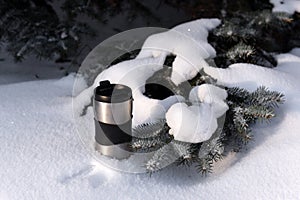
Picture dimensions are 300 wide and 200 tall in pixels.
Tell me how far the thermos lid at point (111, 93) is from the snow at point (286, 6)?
3.38 ft

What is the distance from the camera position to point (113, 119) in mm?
1286

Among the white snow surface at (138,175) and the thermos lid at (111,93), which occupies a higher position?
the thermos lid at (111,93)

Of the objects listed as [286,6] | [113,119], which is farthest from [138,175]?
[286,6]

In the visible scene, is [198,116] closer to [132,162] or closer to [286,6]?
[132,162]

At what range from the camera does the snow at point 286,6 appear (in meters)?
1.92

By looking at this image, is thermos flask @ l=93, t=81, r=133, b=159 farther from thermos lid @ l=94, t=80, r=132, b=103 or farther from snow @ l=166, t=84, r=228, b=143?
snow @ l=166, t=84, r=228, b=143

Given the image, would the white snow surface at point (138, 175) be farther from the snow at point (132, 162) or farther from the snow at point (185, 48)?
the snow at point (185, 48)

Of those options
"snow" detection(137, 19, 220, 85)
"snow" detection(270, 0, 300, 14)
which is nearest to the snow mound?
"snow" detection(137, 19, 220, 85)

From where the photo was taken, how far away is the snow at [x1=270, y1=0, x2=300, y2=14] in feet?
6.30

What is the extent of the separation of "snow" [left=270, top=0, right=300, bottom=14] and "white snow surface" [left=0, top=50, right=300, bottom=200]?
1.66 ft

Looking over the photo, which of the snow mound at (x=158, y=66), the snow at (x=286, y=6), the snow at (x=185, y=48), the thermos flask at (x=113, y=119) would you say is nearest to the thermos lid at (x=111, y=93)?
the thermos flask at (x=113, y=119)

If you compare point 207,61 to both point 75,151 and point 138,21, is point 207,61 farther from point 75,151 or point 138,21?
point 138,21

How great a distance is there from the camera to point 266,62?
6.04 feet

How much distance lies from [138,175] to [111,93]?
0.29m
